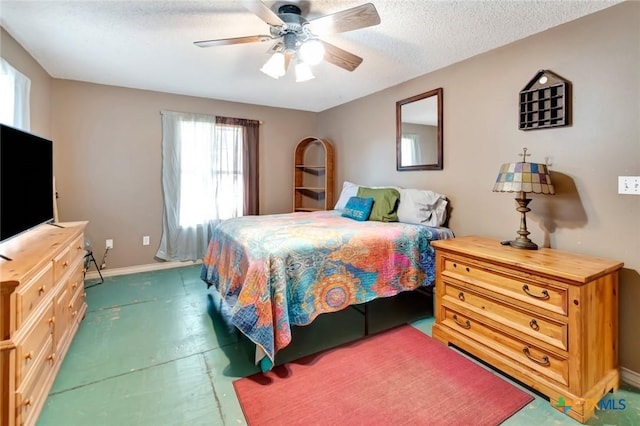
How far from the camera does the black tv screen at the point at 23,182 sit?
1.59 m

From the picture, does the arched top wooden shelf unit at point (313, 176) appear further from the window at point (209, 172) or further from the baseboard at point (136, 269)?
the baseboard at point (136, 269)

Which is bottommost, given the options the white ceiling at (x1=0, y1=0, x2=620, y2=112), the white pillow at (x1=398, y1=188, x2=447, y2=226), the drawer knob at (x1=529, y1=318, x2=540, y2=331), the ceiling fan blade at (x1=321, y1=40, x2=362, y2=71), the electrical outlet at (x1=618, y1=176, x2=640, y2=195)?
the drawer knob at (x1=529, y1=318, x2=540, y2=331)

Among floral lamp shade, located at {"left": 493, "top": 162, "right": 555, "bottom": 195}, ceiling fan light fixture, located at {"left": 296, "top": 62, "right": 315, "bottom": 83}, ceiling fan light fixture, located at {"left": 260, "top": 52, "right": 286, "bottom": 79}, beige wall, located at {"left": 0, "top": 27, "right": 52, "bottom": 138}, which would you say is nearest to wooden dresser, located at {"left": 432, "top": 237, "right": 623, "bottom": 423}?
floral lamp shade, located at {"left": 493, "top": 162, "right": 555, "bottom": 195}

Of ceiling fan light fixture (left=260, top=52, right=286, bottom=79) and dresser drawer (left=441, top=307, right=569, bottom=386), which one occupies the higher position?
ceiling fan light fixture (left=260, top=52, right=286, bottom=79)

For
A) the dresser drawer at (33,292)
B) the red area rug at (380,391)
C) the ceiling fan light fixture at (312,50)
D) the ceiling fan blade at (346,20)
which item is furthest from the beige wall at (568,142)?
the dresser drawer at (33,292)

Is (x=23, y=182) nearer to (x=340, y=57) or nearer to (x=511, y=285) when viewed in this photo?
(x=340, y=57)

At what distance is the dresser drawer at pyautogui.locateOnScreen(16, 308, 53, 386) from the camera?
1.33 m

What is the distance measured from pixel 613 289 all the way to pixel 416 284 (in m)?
1.21

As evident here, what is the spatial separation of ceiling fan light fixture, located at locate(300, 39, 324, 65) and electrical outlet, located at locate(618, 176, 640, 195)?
2038mm

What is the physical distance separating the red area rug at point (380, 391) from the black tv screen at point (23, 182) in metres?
1.55

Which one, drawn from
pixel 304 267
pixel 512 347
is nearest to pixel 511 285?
pixel 512 347

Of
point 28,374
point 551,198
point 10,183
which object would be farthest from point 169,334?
point 551,198

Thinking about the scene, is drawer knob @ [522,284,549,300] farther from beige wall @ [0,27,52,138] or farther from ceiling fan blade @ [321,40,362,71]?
beige wall @ [0,27,52,138]

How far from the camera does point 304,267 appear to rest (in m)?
2.06
